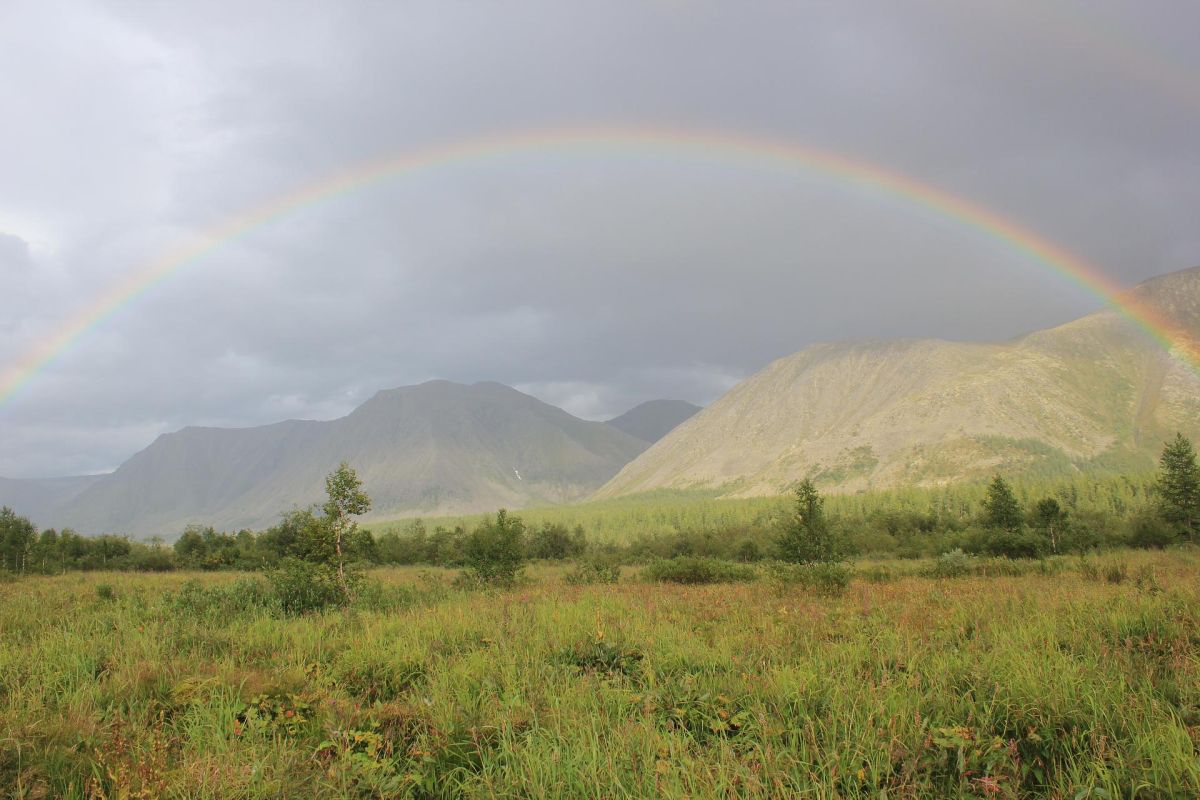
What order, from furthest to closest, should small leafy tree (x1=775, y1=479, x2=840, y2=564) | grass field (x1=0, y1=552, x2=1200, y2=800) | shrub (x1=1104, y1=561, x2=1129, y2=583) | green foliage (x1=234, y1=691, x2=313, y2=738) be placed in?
small leafy tree (x1=775, y1=479, x2=840, y2=564) < shrub (x1=1104, y1=561, x2=1129, y2=583) < green foliage (x1=234, y1=691, x2=313, y2=738) < grass field (x1=0, y1=552, x2=1200, y2=800)

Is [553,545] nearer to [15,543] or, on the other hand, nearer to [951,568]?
[15,543]

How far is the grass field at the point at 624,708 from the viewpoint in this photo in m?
4.12

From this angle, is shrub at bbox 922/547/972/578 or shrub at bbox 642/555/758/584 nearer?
shrub at bbox 642/555/758/584

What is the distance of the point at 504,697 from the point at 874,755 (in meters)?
3.32

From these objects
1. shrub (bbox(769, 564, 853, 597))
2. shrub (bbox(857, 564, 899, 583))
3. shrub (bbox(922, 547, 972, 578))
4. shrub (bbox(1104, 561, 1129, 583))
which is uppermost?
shrub (bbox(769, 564, 853, 597))

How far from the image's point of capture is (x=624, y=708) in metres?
5.55

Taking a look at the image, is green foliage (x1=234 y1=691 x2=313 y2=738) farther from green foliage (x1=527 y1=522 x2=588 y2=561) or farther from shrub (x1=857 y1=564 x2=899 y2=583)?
green foliage (x1=527 y1=522 x2=588 y2=561)

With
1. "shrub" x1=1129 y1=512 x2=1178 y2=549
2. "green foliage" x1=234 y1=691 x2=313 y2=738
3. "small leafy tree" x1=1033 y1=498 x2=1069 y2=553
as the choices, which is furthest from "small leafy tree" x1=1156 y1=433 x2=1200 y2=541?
"green foliage" x1=234 y1=691 x2=313 y2=738

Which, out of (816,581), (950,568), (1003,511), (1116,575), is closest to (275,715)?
(816,581)

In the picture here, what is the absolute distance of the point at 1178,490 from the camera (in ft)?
168

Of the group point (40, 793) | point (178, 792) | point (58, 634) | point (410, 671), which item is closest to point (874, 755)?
point (178, 792)

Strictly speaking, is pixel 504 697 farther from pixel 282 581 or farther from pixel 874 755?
pixel 282 581

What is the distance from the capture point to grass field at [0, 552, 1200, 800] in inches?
162

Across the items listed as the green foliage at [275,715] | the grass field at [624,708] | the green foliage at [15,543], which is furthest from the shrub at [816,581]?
the green foliage at [15,543]
